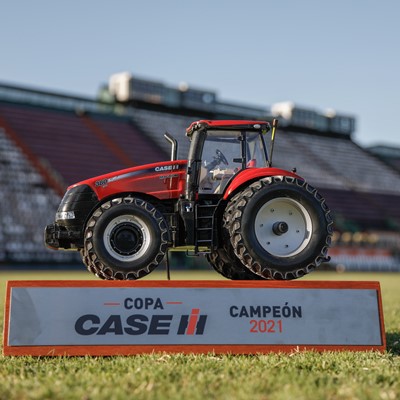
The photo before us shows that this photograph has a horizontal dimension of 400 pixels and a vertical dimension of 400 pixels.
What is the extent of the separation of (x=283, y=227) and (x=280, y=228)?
0.04 meters

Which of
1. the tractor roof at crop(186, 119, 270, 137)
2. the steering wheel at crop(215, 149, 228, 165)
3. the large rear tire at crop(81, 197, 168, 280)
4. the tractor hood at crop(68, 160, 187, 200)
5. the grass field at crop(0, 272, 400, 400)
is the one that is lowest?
the grass field at crop(0, 272, 400, 400)

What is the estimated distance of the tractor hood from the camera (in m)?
6.64

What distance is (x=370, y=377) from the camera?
456cm

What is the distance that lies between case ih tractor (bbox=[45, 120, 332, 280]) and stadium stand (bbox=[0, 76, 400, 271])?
22.1 meters

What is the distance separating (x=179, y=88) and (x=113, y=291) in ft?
174

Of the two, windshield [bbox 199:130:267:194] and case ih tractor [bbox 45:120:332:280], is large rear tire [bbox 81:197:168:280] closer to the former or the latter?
case ih tractor [bbox 45:120:332:280]

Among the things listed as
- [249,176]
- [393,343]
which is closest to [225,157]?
[249,176]

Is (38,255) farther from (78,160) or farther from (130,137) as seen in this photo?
(130,137)

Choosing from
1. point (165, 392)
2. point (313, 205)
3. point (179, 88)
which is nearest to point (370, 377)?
point (165, 392)

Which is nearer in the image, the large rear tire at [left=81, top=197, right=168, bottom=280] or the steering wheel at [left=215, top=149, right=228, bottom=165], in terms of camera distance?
the large rear tire at [left=81, top=197, right=168, bottom=280]

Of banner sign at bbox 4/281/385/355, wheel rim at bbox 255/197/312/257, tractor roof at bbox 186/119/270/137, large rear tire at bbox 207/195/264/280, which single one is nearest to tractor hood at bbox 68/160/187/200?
tractor roof at bbox 186/119/270/137

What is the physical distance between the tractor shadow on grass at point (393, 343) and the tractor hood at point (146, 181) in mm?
2560

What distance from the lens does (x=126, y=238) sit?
6.41 meters

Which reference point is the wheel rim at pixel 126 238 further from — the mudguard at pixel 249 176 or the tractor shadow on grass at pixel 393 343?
the tractor shadow on grass at pixel 393 343
